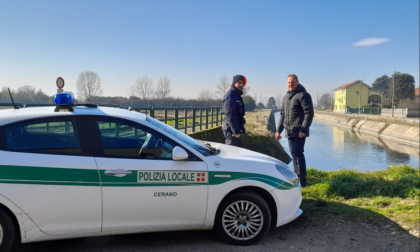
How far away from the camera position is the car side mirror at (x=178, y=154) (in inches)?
134

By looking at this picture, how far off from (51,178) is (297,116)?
14.1ft

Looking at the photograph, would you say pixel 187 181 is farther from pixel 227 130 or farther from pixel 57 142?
pixel 227 130

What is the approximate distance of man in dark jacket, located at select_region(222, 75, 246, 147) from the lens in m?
5.79

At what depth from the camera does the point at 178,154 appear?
3398 mm

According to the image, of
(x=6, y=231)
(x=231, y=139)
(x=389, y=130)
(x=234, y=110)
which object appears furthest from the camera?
(x=389, y=130)

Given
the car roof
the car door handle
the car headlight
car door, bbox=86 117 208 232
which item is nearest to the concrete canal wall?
the car headlight

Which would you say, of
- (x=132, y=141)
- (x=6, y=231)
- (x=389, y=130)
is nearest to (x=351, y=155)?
(x=132, y=141)

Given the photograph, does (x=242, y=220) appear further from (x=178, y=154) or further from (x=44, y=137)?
(x=44, y=137)

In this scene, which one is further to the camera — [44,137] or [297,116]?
[297,116]

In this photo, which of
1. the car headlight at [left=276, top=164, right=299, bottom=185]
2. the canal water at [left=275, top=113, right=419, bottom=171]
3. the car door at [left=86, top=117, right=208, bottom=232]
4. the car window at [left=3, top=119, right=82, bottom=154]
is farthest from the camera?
the canal water at [left=275, top=113, right=419, bottom=171]

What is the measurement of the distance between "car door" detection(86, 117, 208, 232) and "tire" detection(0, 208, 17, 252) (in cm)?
83

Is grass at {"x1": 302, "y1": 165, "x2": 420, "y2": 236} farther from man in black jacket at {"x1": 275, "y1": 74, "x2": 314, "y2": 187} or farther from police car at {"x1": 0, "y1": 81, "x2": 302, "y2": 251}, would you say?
police car at {"x1": 0, "y1": 81, "x2": 302, "y2": 251}

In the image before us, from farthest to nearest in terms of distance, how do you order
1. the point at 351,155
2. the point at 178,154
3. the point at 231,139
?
the point at 351,155
the point at 231,139
the point at 178,154

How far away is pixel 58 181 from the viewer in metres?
3.13
